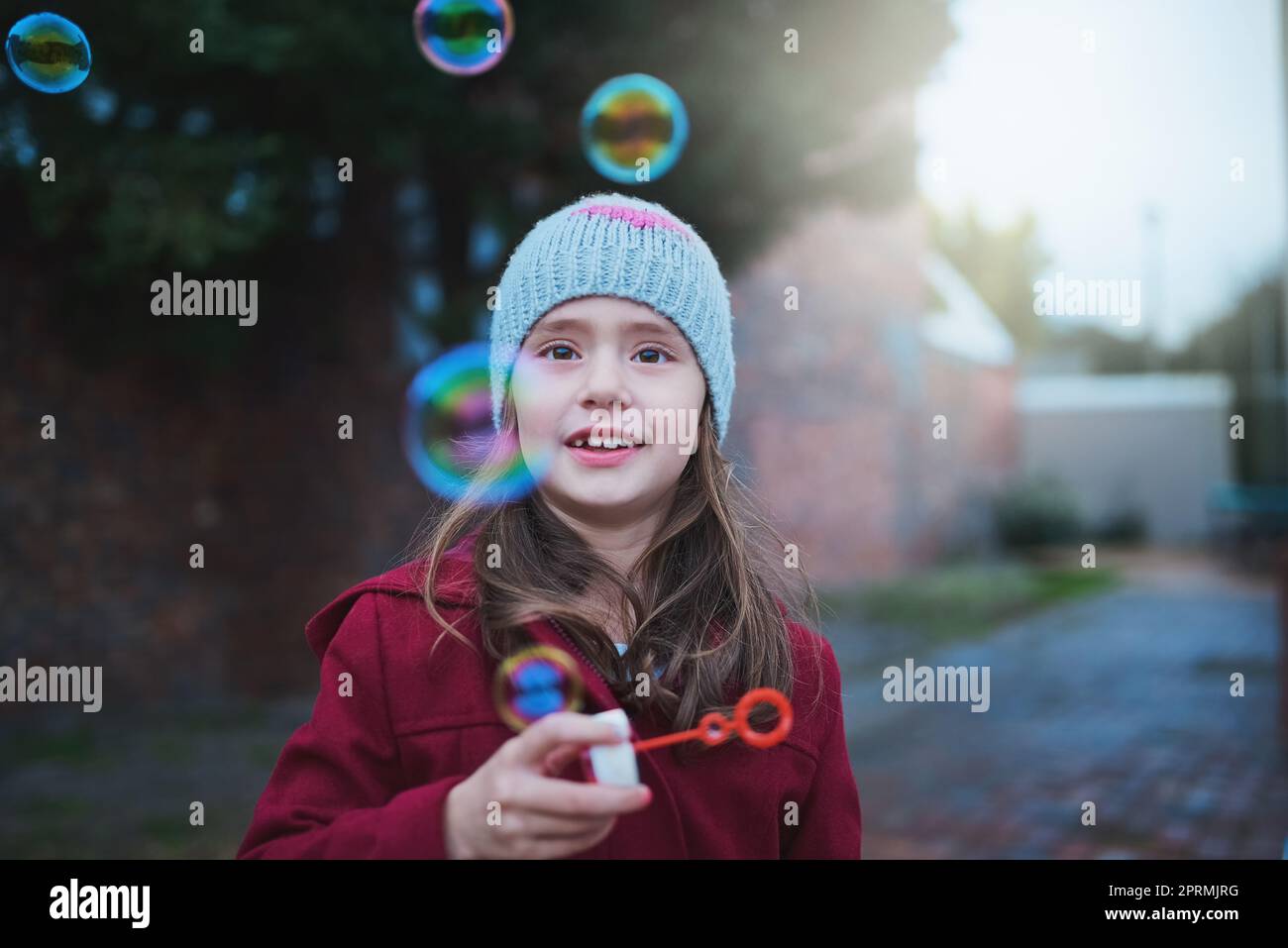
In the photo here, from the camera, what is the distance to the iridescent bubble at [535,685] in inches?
57.5

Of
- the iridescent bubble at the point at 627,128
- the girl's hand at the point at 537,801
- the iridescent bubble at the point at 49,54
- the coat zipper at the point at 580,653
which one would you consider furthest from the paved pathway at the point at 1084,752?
the iridescent bubble at the point at 49,54

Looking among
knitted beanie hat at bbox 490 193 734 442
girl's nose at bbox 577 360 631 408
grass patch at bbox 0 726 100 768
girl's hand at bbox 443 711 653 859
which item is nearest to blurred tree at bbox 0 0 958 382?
grass patch at bbox 0 726 100 768

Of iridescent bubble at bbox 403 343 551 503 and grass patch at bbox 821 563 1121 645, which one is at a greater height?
iridescent bubble at bbox 403 343 551 503

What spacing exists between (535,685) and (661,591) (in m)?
0.27

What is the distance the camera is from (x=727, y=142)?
4.96 meters

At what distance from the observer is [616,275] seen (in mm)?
1568

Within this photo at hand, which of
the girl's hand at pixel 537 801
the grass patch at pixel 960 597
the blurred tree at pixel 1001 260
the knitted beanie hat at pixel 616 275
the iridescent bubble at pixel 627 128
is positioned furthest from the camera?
the blurred tree at pixel 1001 260

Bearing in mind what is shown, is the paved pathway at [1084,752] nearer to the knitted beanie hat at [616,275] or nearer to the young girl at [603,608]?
the young girl at [603,608]

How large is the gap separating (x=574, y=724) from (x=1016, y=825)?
409 cm

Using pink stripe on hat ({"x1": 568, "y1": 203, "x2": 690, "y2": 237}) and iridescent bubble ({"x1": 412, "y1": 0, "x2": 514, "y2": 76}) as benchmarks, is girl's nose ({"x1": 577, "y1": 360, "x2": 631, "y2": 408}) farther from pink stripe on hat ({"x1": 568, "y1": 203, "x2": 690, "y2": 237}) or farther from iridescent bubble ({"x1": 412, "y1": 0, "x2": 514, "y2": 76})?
iridescent bubble ({"x1": 412, "y1": 0, "x2": 514, "y2": 76})

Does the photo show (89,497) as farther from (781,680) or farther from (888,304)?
(888,304)

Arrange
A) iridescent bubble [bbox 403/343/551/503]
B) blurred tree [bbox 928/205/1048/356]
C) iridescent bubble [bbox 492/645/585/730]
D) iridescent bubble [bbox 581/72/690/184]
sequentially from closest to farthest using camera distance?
iridescent bubble [bbox 492/645/585/730], iridescent bubble [bbox 581/72/690/184], iridescent bubble [bbox 403/343/551/503], blurred tree [bbox 928/205/1048/356]

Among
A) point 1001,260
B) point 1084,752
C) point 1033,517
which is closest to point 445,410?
point 1084,752

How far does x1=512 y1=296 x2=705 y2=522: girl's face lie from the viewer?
152 cm
